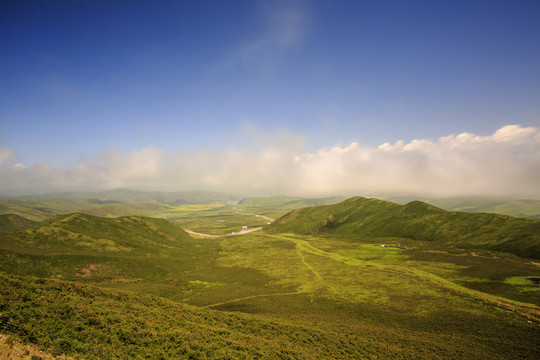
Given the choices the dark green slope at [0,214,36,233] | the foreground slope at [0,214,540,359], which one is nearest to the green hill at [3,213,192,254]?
the foreground slope at [0,214,540,359]

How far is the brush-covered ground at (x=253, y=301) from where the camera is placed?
25.1 metres

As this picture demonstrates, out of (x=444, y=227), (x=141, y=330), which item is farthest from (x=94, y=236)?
(x=444, y=227)

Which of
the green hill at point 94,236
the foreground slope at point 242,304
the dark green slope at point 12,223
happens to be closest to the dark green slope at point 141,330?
the foreground slope at point 242,304

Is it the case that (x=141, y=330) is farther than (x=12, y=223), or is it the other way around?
(x=12, y=223)

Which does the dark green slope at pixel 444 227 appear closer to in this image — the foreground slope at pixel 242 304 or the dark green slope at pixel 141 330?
the foreground slope at pixel 242 304

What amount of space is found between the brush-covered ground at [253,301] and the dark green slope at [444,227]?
1297 cm

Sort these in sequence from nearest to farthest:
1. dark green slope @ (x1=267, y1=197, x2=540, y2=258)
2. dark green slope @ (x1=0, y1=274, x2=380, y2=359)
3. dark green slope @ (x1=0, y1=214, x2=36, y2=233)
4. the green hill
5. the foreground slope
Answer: dark green slope @ (x1=0, y1=274, x2=380, y2=359)
the foreground slope
the green hill
dark green slope @ (x1=267, y1=197, x2=540, y2=258)
dark green slope @ (x1=0, y1=214, x2=36, y2=233)

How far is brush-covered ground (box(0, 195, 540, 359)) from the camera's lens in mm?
25125

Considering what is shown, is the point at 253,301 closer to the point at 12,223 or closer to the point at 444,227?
the point at 444,227

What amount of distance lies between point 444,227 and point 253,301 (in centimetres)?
14851

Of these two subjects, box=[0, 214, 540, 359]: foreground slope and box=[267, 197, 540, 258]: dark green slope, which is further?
box=[267, 197, 540, 258]: dark green slope

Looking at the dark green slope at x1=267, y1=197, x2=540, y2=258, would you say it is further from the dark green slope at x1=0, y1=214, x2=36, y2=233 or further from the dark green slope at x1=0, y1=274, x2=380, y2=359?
the dark green slope at x1=0, y1=214, x2=36, y2=233

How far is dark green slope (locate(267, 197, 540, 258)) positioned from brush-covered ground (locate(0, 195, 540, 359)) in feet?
42.5

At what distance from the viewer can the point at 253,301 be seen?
54719 mm
